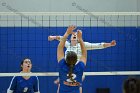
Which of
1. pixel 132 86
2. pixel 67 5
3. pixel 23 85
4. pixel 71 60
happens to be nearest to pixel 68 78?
pixel 71 60

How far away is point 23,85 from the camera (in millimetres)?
4848

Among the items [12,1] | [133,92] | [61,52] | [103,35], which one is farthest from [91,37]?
[133,92]

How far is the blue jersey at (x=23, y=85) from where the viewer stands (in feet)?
15.8

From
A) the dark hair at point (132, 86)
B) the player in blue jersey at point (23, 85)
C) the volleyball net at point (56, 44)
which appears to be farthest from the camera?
the volleyball net at point (56, 44)

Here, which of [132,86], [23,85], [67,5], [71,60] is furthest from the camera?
[67,5]

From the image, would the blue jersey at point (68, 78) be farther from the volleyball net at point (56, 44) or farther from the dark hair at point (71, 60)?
the volleyball net at point (56, 44)

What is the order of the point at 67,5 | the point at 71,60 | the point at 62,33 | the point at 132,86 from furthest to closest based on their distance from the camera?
the point at 67,5 < the point at 62,33 < the point at 71,60 < the point at 132,86

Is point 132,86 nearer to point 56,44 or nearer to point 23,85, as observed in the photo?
point 23,85

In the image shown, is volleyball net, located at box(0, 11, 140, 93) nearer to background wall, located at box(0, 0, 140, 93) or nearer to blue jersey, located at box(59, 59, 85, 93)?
background wall, located at box(0, 0, 140, 93)

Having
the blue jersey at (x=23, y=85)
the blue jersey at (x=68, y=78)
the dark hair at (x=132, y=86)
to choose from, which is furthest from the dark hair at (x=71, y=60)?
the dark hair at (x=132, y=86)

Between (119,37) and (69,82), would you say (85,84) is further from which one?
(69,82)

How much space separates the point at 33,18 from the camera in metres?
7.41

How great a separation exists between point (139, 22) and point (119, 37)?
23.2 inches

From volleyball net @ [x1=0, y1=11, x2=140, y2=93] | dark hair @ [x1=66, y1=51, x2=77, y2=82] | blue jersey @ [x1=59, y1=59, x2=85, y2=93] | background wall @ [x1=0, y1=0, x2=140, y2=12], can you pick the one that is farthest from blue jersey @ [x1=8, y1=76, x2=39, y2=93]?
background wall @ [x1=0, y1=0, x2=140, y2=12]
